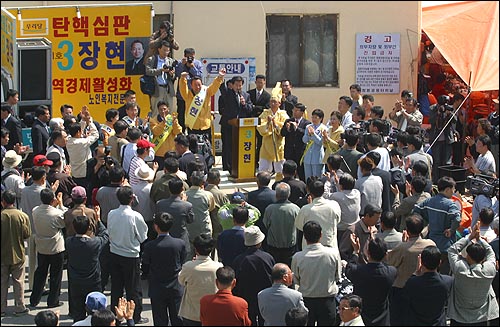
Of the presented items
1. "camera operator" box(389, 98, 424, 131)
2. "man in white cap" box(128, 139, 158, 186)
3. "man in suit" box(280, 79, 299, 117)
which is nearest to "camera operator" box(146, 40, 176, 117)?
"man in suit" box(280, 79, 299, 117)

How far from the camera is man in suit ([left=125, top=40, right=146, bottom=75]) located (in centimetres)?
1543

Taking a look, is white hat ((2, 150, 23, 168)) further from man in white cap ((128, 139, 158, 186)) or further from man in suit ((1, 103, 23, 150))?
man in suit ((1, 103, 23, 150))

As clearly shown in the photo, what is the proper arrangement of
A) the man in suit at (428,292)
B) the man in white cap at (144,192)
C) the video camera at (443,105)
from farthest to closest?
1. the video camera at (443,105)
2. the man in white cap at (144,192)
3. the man in suit at (428,292)

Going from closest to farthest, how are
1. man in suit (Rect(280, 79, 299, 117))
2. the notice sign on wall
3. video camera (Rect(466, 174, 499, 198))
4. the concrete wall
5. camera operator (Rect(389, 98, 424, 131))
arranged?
video camera (Rect(466, 174, 499, 198)) < camera operator (Rect(389, 98, 424, 131)) < man in suit (Rect(280, 79, 299, 117)) < the concrete wall < the notice sign on wall

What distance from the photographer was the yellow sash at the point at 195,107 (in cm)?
1386

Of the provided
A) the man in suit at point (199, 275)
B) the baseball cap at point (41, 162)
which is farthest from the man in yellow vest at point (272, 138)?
the man in suit at point (199, 275)

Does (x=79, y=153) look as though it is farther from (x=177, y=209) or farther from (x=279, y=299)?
(x=279, y=299)

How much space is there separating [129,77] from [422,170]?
638cm

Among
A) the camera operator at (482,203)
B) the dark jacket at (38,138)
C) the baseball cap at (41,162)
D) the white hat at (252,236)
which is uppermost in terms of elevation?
the dark jacket at (38,138)

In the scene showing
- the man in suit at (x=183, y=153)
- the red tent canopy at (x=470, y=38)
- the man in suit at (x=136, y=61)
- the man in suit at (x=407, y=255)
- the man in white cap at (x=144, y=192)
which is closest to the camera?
the man in suit at (x=407, y=255)

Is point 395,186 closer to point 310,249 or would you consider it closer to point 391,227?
point 391,227

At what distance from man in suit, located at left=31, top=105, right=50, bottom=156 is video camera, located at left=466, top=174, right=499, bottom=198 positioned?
5851mm

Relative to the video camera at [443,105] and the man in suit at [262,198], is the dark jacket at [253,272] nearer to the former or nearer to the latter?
the man in suit at [262,198]

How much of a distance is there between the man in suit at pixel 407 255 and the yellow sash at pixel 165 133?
4.99m
